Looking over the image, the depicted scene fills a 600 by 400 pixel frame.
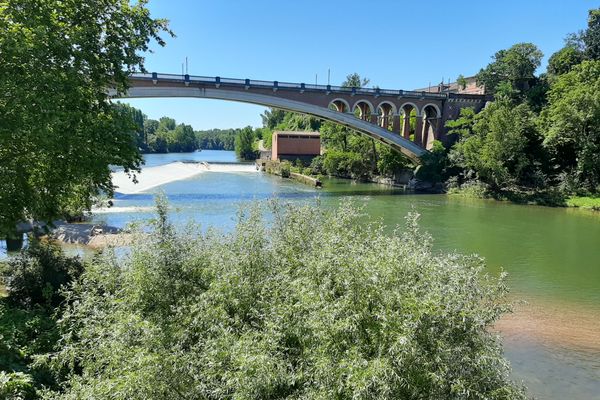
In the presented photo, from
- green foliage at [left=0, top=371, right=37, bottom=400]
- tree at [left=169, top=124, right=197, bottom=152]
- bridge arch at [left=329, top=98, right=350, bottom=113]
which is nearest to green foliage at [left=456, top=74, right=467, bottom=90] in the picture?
bridge arch at [left=329, top=98, right=350, bottom=113]

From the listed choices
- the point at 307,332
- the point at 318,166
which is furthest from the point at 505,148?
the point at 307,332

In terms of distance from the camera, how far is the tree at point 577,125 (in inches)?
1302

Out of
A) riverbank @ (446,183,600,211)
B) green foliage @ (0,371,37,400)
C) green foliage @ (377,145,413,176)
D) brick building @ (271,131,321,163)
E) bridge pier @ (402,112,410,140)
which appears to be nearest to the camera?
green foliage @ (0,371,37,400)

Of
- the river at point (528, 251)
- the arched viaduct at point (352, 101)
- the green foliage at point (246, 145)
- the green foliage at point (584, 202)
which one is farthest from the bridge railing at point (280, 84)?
the green foliage at point (246, 145)

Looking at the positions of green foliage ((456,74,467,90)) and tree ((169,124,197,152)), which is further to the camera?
tree ((169,124,197,152))

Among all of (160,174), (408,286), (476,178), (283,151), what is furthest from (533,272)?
(283,151)

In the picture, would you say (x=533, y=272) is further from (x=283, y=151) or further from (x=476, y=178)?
(x=283, y=151)

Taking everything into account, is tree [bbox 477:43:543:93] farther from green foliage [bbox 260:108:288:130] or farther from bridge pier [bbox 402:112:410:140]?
green foliage [bbox 260:108:288:130]

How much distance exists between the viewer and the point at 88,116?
9.48 meters

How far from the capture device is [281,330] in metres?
4.88

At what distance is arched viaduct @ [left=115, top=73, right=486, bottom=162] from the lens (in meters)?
36.8

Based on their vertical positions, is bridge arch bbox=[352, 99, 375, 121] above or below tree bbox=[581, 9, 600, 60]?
below

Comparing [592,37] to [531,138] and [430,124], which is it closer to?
[531,138]

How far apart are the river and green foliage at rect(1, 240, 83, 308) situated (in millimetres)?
2225
